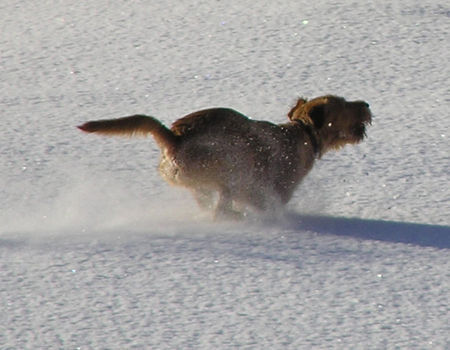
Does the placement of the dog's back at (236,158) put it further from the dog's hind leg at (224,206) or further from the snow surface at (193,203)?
the snow surface at (193,203)

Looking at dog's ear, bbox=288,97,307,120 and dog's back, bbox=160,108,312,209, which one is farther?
dog's ear, bbox=288,97,307,120

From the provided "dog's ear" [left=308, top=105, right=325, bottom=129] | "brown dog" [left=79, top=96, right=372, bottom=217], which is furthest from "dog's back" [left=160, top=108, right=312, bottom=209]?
"dog's ear" [left=308, top=105, right=325, bottom=129]

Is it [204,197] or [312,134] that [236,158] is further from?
[312,134]

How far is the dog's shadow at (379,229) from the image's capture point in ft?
13.6

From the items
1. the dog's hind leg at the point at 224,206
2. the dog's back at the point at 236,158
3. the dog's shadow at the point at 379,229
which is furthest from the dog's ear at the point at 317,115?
the dog's hind leg at the point at 224,206

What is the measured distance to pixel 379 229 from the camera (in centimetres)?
428

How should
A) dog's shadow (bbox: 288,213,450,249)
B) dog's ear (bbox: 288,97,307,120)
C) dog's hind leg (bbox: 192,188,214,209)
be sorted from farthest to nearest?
1. dog's ear (bbox: 288,97,307,120)
2. dog's hind leg (bbox: 192,188,214,209)
3. dog's shadow (bbox: 288,213,450,249)

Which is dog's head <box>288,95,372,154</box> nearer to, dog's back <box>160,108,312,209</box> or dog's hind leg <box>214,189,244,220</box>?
dog's back <box>160,108,312,209</box>

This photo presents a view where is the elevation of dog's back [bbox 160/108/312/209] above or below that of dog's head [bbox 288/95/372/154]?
below

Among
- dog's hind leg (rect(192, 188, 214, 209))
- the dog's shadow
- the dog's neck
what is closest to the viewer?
the dog's shadow

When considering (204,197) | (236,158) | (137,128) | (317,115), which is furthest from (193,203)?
(317,115)

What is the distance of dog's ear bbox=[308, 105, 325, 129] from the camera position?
4.65 meters

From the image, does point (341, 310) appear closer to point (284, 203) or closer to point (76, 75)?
point (284, 203)

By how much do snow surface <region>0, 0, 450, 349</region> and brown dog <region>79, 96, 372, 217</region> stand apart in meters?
0.14
